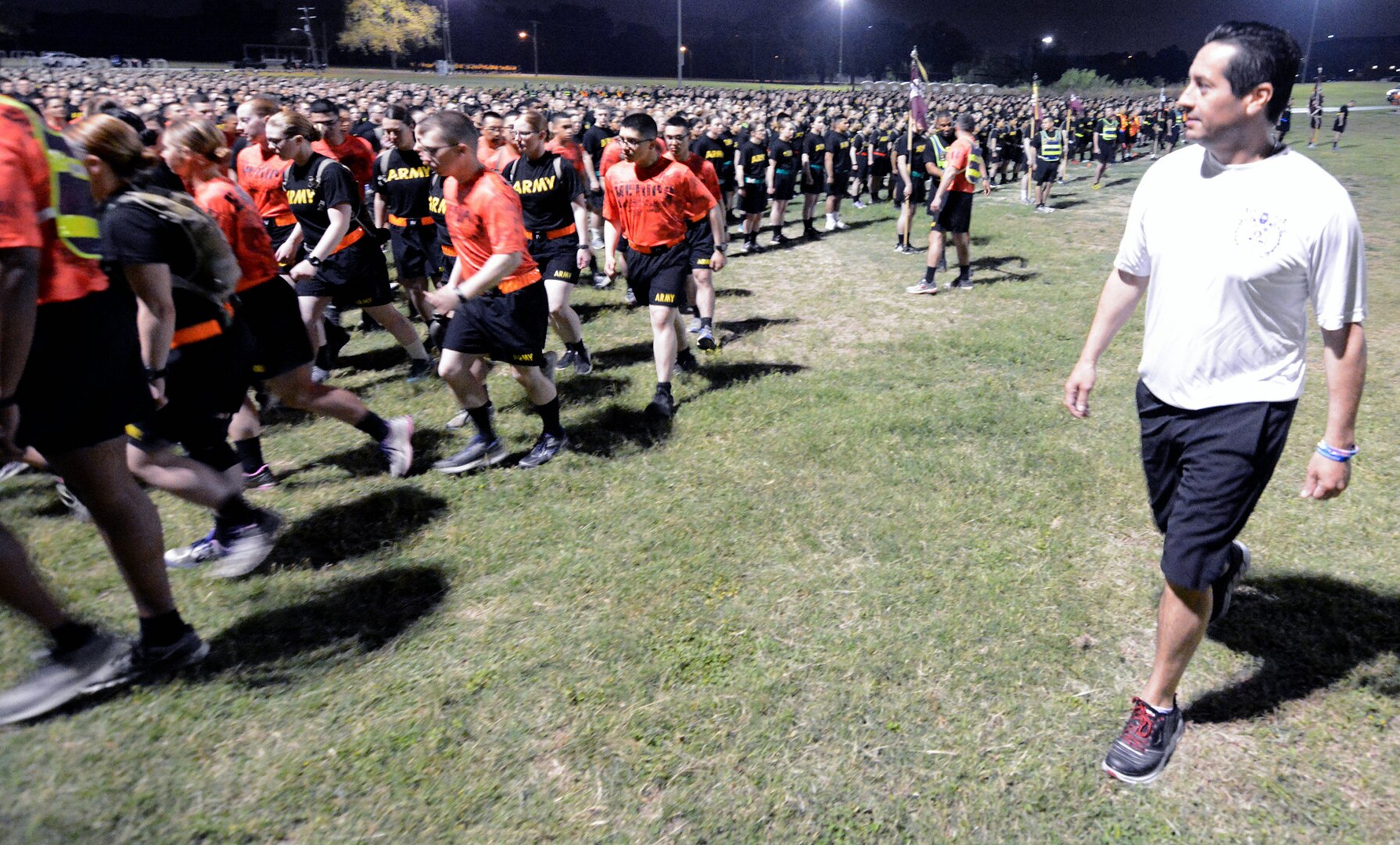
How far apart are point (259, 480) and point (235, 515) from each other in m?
1.12

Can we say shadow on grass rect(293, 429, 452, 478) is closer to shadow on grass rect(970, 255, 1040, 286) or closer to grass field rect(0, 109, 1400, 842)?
grass field rect(0, 109, 1400, 842)

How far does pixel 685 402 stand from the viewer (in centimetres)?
620

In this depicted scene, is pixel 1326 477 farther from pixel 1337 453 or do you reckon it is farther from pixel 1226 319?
pixel 1226 319

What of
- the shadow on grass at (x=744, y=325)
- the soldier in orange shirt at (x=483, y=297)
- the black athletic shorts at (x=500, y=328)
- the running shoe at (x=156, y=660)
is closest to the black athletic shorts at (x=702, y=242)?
the shadow on grass at (x=744, y=325)

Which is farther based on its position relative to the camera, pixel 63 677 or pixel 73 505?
pixel 73 505

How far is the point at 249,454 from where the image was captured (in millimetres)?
4930

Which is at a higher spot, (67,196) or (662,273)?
(67,196)

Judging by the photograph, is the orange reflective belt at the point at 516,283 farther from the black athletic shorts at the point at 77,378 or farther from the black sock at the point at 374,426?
the black athletic shorts at the point at 77,378

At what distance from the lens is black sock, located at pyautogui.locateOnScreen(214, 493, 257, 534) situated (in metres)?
3.88

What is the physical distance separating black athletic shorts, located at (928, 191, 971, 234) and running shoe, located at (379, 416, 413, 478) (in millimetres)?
6965

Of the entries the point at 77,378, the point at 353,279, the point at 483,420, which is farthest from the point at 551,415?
the point at 77,378

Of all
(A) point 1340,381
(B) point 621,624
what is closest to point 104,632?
(B) point 621,624

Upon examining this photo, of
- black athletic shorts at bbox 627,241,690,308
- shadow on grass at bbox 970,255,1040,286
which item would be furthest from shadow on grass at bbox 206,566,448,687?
shadow on grass at bbox 970,255,1040,286

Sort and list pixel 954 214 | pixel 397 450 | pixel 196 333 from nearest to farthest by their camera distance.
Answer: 1. pixel 196 333
2. pixel 397 450
3. pixel 954 214
